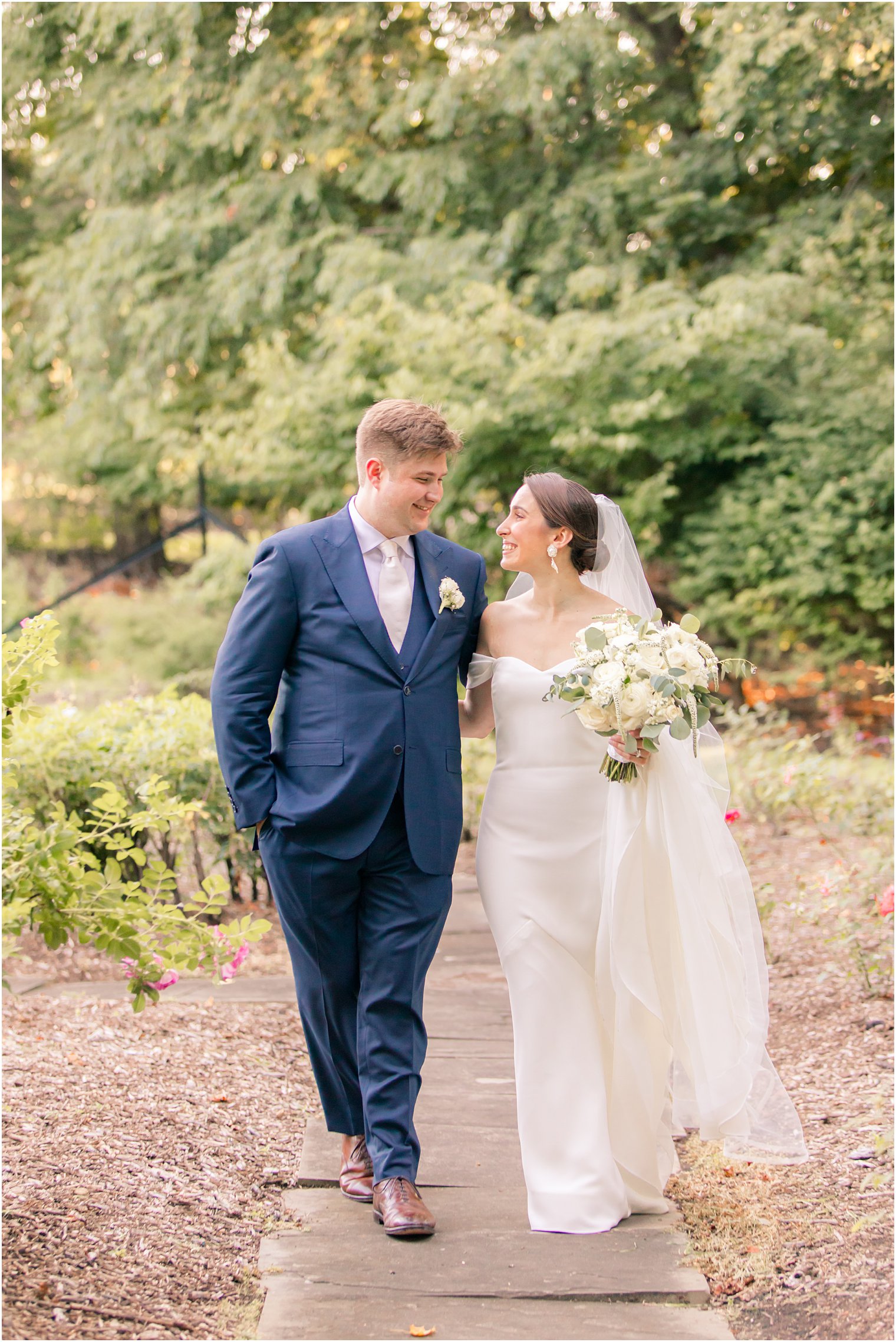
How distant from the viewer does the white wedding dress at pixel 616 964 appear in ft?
10.5

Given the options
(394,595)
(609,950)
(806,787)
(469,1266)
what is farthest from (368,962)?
(806,787)

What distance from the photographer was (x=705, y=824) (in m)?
3.39

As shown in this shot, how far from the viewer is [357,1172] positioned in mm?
3248

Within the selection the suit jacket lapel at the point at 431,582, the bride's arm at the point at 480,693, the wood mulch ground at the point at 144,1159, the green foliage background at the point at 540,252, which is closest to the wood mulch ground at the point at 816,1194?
the wood mulch ground at the point at 144,1159

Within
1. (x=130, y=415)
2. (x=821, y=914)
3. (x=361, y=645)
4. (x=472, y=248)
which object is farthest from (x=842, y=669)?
(x=361, y=645)

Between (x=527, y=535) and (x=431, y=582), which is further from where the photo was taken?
(x=527, y=535)

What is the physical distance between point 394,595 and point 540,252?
422 inches

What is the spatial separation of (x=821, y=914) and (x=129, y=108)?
12707 mm

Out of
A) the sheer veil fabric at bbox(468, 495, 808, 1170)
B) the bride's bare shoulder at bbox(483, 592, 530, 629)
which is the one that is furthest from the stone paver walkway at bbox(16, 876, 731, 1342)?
the bride's bare shoulder at bbox(483, 592, 530, 629)

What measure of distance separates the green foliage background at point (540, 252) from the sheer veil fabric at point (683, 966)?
8.48 m

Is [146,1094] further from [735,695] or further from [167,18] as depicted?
[167,18]

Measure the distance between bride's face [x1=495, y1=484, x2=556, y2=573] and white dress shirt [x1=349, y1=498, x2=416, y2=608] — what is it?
0.35 m

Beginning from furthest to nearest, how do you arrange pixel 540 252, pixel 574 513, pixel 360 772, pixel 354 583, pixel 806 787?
1. pixel 540 252
2. pixel 806 787
3. pixel 574 513
4. pixel 354 583
5. pixel 360 772

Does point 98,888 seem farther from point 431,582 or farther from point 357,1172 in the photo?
point 431,582
